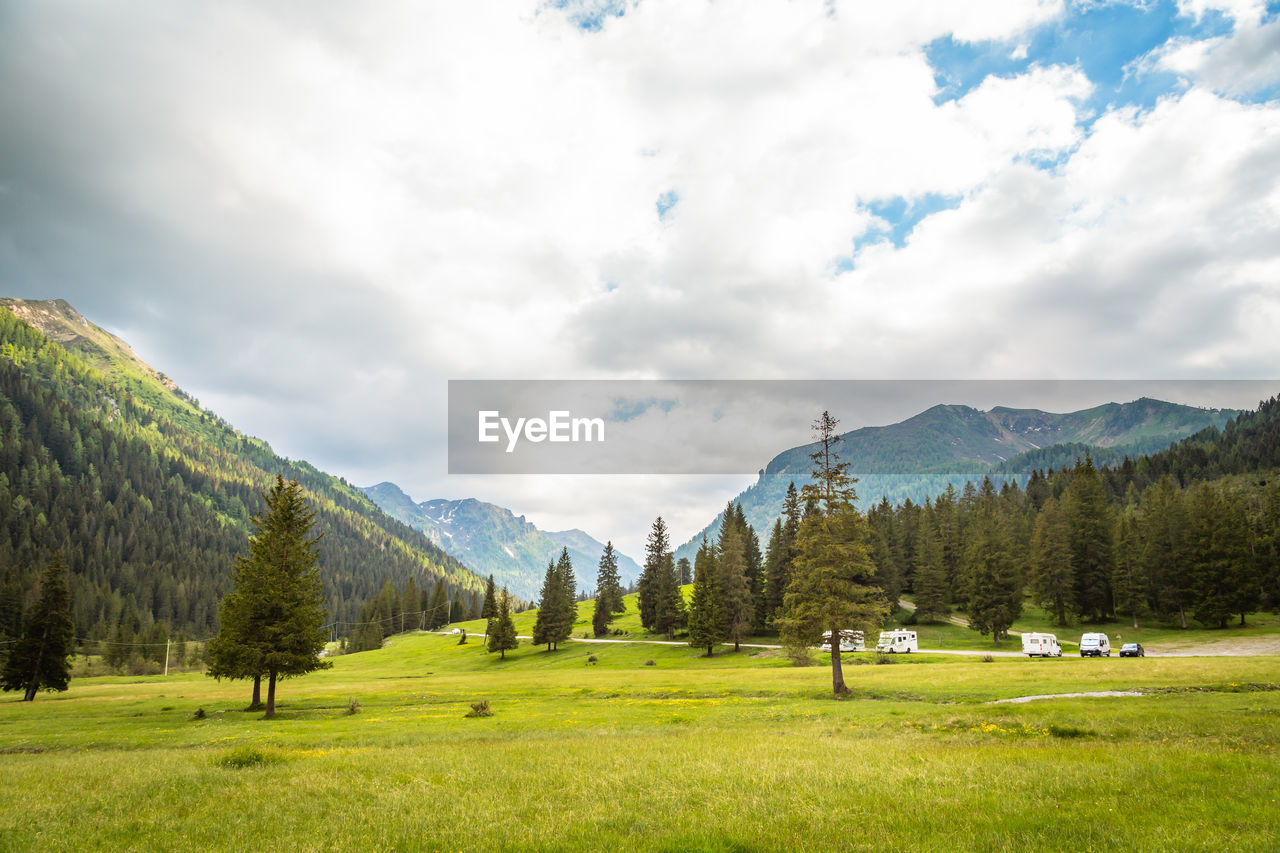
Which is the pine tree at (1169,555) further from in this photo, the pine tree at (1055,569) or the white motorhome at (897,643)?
the white motorhome at (897,643)

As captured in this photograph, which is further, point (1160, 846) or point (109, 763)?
point (109, 763)

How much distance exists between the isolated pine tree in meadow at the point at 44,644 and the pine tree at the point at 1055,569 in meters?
123

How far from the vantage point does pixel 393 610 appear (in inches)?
6796

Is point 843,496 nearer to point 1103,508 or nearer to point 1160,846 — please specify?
point 1160,846

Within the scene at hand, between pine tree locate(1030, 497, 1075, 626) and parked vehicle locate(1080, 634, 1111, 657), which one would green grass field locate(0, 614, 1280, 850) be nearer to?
parked vehicle locate(1080, 634, 1111, 657)

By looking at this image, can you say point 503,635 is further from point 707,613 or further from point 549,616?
point 707,613

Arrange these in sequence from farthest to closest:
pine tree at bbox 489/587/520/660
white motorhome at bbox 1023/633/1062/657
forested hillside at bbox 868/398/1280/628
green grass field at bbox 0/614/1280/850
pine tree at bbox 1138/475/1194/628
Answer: pine tree at bbox 489/587/520/660
pine tree at bbox 1138/475/1194/628
forested hillside at bbox 868/398/1280/628
white motorhome at bbox 1023/633/1062/657
green grass field at bbox 0/614/1280/850

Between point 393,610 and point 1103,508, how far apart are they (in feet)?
563

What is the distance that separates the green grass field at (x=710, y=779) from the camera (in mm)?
9781

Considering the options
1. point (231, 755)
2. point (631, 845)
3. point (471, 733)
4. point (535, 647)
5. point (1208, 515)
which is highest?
point (1208, 515)

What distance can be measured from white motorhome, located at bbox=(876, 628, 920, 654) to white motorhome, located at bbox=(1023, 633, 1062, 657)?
12.1 meters

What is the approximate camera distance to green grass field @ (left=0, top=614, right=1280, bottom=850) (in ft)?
32.1

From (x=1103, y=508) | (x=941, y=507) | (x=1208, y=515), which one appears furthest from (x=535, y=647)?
(x=1208, y=515)

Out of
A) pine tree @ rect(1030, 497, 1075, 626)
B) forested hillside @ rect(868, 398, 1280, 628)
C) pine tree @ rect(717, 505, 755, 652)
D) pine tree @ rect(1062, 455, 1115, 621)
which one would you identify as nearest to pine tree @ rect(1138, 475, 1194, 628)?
forested hillside @ rect(868, 398, 1280, 628)
